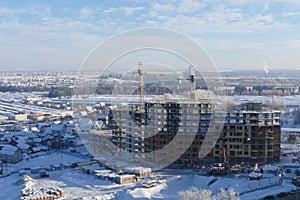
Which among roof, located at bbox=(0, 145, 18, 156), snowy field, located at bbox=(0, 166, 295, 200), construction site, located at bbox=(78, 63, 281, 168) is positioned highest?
construction site, located at bbox=(78, 63, 281, 168)

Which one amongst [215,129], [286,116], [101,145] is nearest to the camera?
[215,129]

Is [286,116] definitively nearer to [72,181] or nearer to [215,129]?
[215,129]

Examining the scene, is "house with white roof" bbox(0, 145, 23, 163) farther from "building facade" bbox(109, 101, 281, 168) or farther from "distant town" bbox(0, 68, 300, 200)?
"building facade" bbox(109, 101, 281, 168)

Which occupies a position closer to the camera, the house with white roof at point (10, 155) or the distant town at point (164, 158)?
the distant town at point (164, 158)

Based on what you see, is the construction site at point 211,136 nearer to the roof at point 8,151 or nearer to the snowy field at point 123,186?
the snowy field at point 123,186

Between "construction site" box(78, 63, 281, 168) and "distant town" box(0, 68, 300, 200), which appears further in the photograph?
"construction site" box(78, 63, 281, 168)

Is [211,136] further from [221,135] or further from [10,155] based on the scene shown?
[10,155]

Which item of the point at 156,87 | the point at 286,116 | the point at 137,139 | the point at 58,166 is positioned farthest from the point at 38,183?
the point at 156,87

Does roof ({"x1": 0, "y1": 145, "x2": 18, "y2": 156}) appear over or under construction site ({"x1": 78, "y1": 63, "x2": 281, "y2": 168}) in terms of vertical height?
under

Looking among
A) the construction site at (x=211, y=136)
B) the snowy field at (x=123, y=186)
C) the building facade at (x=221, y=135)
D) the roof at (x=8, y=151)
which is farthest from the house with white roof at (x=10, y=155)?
the building facade at (x=221, y=135)

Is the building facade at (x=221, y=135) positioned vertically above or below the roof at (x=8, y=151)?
above

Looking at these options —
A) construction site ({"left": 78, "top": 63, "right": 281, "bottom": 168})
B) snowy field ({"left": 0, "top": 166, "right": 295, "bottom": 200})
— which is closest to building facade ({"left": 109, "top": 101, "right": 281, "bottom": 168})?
construction site ({"left": 78, "top": 63, "right": 281, "bottom": 168})
